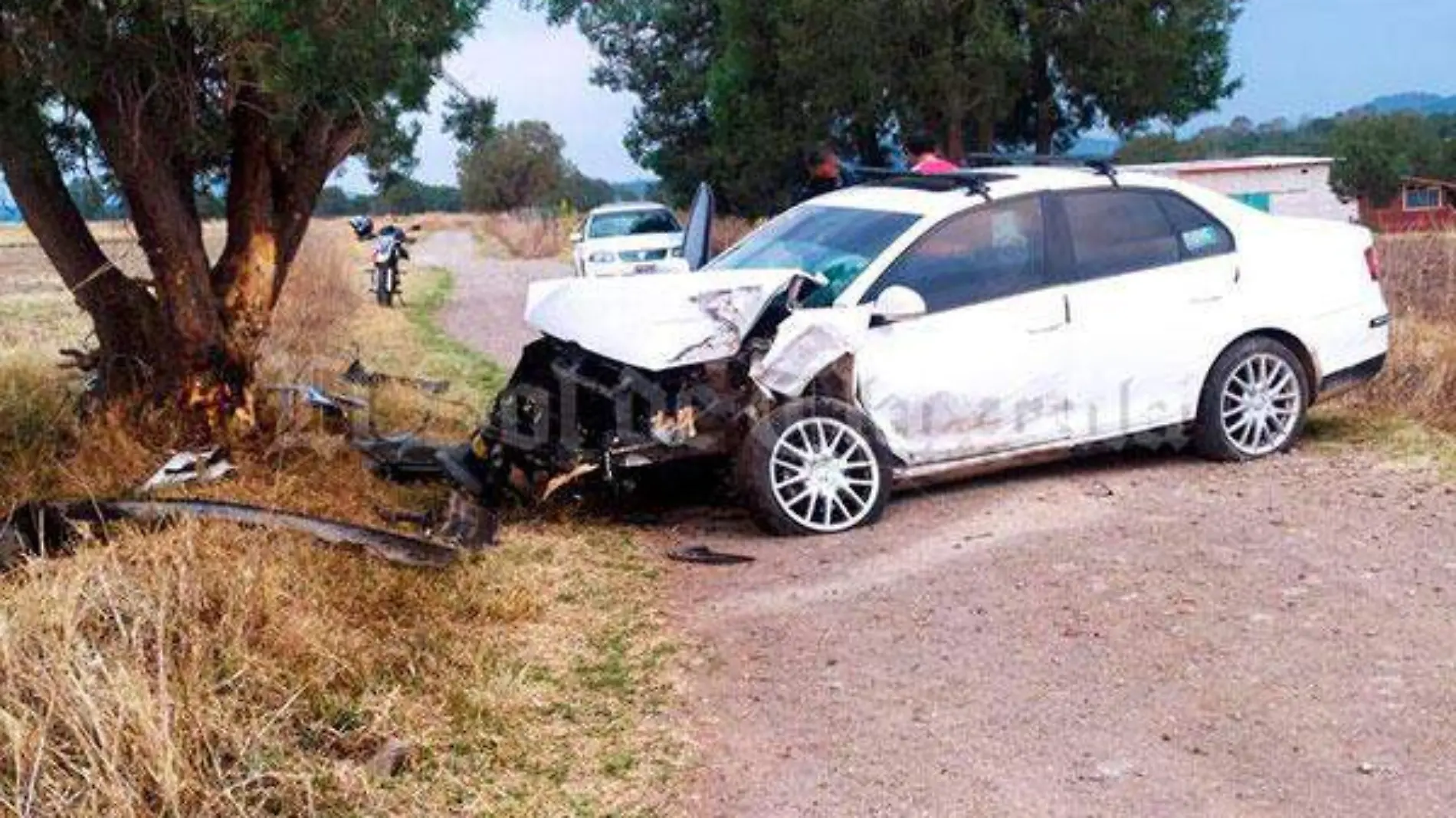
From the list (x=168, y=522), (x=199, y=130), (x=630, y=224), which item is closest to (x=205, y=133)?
(x=199, y=130)

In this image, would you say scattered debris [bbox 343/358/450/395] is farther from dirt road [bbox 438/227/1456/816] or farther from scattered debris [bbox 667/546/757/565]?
scattered debris [bbox 667/546/757/565]

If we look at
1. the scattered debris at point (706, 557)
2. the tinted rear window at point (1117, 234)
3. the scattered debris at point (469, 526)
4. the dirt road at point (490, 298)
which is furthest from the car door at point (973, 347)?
the dirt road at point (490, 298)

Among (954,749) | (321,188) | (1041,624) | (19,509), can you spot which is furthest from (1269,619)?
(321,188)

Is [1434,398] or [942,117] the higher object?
[942,117]

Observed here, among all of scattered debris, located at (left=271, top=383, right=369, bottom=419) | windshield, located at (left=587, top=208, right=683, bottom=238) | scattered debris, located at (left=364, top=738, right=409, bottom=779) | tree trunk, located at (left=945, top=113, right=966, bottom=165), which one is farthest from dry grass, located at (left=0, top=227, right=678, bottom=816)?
tree trunk, located at (left=945, top=113, right=966, bottom=165)

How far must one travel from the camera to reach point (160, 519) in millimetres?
5871

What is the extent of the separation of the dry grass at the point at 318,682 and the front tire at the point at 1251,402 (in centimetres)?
325

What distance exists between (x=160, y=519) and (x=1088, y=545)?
3.79 metres

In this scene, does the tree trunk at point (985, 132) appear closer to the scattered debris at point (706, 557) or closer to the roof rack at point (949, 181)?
the roof rack at point (949, 181)

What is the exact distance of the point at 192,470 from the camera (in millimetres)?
7590

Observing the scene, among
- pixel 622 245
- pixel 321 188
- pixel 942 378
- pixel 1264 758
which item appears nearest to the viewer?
pixel 1264 758

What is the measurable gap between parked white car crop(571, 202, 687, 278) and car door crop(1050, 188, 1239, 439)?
15.7 metres

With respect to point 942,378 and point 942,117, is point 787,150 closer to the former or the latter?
point 942,117

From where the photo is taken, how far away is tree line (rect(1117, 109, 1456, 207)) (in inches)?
2382
